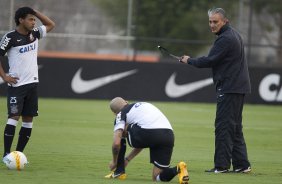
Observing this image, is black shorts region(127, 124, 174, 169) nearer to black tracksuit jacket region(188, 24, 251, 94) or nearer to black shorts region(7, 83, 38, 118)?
black tracksuit jacket region(188, 24, 251, 94)

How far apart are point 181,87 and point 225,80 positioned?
52.2 ft

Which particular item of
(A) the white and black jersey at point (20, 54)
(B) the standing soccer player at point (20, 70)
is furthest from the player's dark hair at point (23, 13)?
(A) the white and black jersey at point (20, 54)

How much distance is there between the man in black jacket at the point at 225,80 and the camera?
11734mm

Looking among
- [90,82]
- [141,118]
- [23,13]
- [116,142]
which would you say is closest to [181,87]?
[90,82]

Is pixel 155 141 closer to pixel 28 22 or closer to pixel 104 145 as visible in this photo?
pixel 28 22

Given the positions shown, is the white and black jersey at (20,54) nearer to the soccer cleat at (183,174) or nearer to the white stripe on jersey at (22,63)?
the white stripe on jersey at (22,63)

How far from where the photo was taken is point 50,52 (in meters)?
30.5

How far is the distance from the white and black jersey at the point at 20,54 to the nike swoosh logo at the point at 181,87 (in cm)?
1560

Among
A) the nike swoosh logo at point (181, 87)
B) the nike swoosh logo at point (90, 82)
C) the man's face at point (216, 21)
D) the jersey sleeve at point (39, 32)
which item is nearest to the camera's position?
the man's face at point (216, 21)

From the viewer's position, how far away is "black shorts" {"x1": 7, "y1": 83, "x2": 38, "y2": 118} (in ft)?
39.4

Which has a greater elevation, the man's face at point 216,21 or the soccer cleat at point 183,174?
the man's face at point 216,21

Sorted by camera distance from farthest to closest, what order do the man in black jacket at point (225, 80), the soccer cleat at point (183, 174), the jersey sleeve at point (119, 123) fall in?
the man in black jacket at point (225, 80) < the jersey sleeve at point (119, 123) < the soccer cleat at point (183, 174)

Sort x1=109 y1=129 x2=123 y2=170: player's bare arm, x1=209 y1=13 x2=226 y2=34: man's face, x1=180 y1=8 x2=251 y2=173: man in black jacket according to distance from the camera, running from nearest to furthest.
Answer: x1=109 y1=129 x2=123 y2=170: player's bare arm, x1=209 y1=13 x2=226 y2=34: man's face, x1=180 y1=8 x2=251 y2=173: man in black jacket

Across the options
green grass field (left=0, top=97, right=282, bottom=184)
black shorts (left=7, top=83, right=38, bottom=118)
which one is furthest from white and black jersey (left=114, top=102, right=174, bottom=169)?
black shorts (left=7, top=83, right=38, bottom=118)
